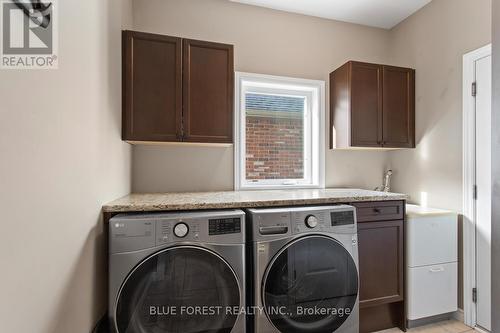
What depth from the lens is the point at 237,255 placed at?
1.48m

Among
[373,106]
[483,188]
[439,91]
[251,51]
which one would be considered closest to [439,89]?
[439,91]

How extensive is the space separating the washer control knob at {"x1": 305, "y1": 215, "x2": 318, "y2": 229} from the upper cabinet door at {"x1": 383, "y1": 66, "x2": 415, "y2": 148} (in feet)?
4.45

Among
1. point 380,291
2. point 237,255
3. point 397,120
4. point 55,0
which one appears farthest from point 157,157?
point 397,120

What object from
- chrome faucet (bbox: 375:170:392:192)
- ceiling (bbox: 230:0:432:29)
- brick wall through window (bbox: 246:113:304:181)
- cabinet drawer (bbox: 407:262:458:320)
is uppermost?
ceiling (bbox: 230:0:432:29)

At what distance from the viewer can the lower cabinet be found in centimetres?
194

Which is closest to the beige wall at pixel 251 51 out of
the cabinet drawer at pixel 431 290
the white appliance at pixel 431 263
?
the white appliance at pixel 431 263

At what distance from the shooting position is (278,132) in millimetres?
2656

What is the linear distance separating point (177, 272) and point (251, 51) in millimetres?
2124

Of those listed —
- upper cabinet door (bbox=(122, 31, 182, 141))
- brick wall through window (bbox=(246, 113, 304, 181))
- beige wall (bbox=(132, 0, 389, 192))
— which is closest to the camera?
upper cabinet door (bbox=(122, 31, 182, 141))

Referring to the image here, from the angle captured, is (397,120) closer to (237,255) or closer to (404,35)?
(404,35)

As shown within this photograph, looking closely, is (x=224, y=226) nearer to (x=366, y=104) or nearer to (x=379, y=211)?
(x=379, y=211)

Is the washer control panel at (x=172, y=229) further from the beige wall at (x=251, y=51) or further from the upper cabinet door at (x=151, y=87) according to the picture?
the beige wall at (x=251, y=51)

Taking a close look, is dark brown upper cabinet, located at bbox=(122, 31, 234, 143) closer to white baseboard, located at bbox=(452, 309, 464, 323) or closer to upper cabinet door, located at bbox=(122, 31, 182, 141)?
upper cabinet door, located at bbox=(122, 31, 182, 141)

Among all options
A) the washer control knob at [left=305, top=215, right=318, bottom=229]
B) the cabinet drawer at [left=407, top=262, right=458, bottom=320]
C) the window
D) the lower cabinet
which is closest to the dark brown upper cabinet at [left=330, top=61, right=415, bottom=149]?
the window
